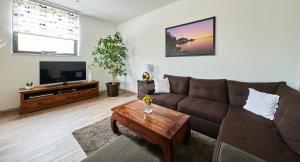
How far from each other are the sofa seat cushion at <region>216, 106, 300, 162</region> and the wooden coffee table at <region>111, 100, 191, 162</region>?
43 cm

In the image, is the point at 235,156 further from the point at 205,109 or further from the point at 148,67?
the point at 148,67

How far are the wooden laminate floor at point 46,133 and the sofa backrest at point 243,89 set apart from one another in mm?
2438

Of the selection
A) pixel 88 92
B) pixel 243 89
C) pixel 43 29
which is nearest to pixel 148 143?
pixel 243 89

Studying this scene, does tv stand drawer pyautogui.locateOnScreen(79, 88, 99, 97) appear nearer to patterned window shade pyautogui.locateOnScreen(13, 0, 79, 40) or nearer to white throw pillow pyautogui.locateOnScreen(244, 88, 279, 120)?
patterned window shade pyautogui.locateOnScreen(13, 0, 79, 40)

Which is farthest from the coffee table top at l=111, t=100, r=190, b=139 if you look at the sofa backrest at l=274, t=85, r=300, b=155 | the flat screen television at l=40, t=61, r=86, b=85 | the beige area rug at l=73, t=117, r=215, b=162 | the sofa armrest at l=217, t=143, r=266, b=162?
the flat screen television at l=40, t=61, r=86, b=85

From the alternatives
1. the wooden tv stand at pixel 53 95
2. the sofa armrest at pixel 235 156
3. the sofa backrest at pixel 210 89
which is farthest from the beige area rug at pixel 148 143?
the wooden tv stand at pixel 53 95

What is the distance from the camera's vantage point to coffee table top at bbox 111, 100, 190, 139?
1.43 m

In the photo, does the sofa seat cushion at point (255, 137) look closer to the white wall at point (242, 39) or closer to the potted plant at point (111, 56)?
the white wall at point (242, 39)

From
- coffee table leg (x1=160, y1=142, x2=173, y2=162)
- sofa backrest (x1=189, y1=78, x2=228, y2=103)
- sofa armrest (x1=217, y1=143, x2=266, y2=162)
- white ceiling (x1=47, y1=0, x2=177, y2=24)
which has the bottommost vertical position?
coffee table leg (x1=160, y1=142, x2=173, y2=162)

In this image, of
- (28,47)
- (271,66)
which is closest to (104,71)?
(28,47)

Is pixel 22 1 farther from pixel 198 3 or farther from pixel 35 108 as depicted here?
pixel 198 3

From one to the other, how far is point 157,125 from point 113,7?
3.46 metres

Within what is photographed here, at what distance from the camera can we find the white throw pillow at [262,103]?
1707mm

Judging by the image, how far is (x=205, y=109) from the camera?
2029 millimetres
